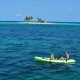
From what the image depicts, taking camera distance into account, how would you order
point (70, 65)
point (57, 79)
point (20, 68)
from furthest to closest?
point (70, 65)
point (20, 68)
point (57, 79)

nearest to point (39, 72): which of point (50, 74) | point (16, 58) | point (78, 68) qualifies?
point (50, 74)

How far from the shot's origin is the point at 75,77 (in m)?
39.9

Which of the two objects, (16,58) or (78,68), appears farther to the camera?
(16,58)

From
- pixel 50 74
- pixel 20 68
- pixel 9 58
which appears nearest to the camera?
pixel 50 74

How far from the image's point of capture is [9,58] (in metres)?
55.1

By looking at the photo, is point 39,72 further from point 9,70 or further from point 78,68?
point 78,68

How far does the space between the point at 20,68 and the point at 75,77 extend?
1026 centimetres

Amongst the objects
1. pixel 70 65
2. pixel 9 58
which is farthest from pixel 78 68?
pixel 9 58

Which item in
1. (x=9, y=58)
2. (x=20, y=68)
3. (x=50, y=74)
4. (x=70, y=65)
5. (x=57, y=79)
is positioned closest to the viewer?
(x=57, y=79)

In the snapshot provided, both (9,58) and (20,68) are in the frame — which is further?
(9,58)

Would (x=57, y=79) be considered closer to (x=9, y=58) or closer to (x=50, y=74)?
(x=50, y=74)

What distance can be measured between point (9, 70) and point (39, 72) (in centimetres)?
502

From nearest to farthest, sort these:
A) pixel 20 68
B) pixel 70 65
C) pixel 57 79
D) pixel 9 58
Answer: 1. pixel 57 79
2. pixel 20 68
3. pixel 70 65
4. pixel 9 58

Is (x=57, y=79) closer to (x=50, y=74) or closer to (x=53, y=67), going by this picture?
(x=50, y=74)
